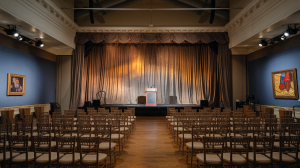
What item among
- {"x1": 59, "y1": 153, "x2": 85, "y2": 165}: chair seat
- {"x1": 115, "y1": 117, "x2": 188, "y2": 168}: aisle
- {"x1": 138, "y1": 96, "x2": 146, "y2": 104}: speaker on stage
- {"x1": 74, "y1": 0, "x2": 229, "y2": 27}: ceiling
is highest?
{"x1": 74, "y1": 0, "x2": 229, "y2": 27}: ceiling

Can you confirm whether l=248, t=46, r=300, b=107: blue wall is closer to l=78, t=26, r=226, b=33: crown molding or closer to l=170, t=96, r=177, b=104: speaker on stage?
l=78, t=26, r=226, b=33: crown molding

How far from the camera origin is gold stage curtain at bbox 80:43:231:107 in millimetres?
14062

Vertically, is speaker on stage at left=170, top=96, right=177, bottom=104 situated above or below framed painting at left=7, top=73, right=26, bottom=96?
below

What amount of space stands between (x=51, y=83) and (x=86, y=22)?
4578 mm

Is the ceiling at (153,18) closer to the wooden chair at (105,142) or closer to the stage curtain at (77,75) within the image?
the stage curtain at (77,75)

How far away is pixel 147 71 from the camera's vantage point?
1443 cm

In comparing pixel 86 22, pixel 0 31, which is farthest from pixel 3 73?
pixel 86 22

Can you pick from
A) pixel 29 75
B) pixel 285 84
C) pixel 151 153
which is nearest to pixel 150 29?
pixel 29 75

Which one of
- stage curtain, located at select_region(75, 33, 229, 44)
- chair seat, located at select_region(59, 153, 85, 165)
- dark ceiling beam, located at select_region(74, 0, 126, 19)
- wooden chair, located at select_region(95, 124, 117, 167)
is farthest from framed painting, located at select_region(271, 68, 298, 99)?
dark ceiling beam, located at select_region(74, 0, 126, 19)

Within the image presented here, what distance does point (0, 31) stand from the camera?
297 inches

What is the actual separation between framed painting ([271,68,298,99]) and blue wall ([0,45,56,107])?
40.9ft

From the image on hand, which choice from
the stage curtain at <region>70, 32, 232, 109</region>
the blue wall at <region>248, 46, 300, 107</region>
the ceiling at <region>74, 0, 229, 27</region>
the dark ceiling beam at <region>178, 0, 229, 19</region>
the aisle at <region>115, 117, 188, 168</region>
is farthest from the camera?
the stage curtain at <region>70, 32, 232, 109</region>

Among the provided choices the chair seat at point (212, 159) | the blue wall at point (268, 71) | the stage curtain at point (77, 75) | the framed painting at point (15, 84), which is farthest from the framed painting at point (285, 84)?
the framed painting at point (15, 84)

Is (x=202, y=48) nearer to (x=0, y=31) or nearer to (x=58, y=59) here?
(x=58, y=59)
